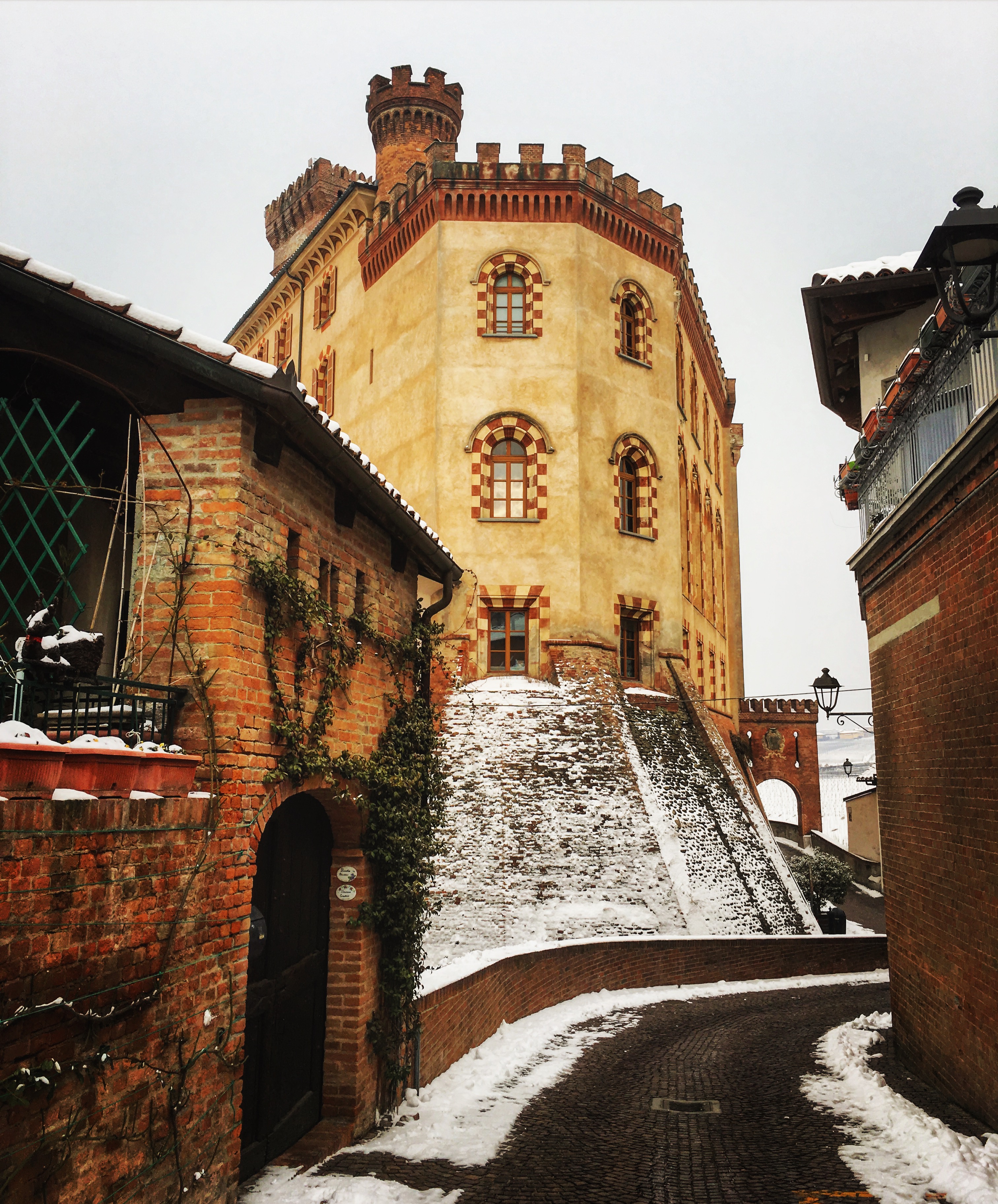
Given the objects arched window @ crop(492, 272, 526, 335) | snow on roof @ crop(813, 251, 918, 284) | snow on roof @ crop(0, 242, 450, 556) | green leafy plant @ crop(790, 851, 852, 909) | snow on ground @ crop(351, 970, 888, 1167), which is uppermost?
arched window @ crop(492, 272, 526, 335)

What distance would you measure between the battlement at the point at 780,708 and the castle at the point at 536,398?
16.0m

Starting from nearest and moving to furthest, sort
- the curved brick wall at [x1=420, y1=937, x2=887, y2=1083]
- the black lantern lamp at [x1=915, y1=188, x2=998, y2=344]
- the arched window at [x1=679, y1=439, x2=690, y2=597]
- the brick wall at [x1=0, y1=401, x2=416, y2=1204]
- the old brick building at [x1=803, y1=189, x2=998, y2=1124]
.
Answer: the brick wall at [x1=0, y1=401, x2=416, y2=1204] → the black lantern lamp at [x1=915, y1=188, x2=998, y2=344] → the old brick building at [x1=803, y1=189, x2=998, y2=1124] → the curved brick wall at [x1=420, y1=937, x2=887, y2=1083] → the arched window at [x1=679, y1=439, x2=690, y2=597]

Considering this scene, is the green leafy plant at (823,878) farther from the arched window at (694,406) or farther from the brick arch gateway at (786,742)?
the brick arch gateway at (786,742)

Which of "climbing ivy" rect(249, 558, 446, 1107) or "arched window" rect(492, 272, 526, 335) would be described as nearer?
"climbing ivy" rect(249, 558, 446, 1107)

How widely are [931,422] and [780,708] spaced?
34764 mm

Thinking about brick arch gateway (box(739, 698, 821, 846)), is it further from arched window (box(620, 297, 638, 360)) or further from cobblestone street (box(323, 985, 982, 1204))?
cobblestone street (box(323, 985, 982, 1204))

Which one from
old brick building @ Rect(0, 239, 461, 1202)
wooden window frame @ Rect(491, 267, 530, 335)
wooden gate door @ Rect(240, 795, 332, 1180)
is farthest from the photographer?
wooden window frame @ Rect(491, 267, 530, 335)

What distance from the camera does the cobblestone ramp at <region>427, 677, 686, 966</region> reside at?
17.1 m

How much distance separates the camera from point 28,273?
532 cm

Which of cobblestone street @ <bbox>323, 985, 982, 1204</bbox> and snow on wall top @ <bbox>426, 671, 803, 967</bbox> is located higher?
snow on wall top @ <bbox>426, 671, 803, 967</bbox>

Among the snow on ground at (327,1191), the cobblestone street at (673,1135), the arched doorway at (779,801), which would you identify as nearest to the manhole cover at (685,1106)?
the cobblestone street at (673,1135)

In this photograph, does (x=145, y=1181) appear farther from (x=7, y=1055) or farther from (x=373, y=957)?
(x=373, y=957)

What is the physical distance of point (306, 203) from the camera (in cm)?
4194

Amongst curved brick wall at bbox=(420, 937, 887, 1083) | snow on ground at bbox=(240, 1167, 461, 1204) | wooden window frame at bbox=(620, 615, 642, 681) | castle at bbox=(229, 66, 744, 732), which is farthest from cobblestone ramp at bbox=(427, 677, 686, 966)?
snow on ground at bbox=(240, 1167, 461, 1204)
